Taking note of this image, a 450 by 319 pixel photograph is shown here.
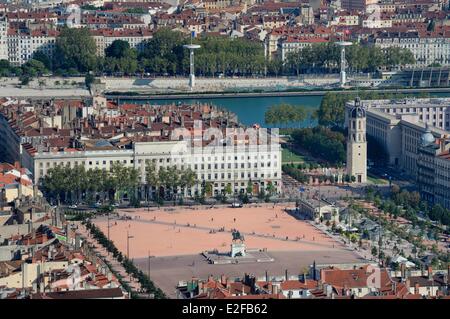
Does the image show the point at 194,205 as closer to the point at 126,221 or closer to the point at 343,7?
the point at 126,221

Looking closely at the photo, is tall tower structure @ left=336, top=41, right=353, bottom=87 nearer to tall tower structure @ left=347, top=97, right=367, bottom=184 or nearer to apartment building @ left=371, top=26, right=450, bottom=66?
apartment building @ left=371, top=26, right=450, bottom=66

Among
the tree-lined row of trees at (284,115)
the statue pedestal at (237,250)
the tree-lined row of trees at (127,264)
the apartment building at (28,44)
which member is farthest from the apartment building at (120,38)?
the statue pedestal at (237,250)

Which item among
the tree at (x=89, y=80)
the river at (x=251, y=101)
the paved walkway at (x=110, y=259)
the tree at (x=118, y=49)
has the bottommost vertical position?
the river at (x=251, y=101)

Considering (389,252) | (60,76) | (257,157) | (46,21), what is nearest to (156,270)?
(389,252)

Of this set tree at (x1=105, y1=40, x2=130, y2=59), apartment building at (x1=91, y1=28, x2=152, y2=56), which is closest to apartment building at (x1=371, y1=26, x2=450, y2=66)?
apartment building at (x1=91, y1=28, x2=152, y2=56)

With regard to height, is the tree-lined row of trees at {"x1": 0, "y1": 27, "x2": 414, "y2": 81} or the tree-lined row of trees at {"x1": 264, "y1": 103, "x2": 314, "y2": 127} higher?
the tree-lined row of trees at {"x1": 0, "y1": 27, "x2": 414, "y2": 81}

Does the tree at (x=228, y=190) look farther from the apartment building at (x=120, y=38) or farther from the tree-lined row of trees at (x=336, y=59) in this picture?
the apartment building at (x=120, y=38)

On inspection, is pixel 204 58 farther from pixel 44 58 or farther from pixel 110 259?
pixel 110 259
